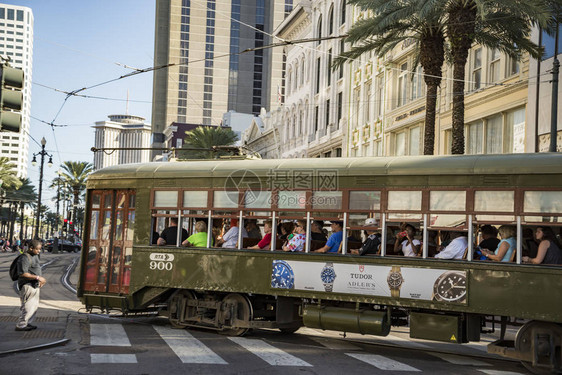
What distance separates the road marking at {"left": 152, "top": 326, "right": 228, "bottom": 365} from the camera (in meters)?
10.8

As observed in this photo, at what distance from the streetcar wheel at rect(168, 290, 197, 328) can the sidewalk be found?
1829 millimetres

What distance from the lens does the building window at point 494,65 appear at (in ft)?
86.9

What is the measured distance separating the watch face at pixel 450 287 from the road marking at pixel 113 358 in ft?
15.5

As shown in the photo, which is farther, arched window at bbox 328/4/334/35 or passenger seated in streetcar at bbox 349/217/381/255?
arched window at bbox 328/4/334/35

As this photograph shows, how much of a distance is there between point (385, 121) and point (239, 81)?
4956 inches

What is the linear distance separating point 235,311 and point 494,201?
5281 mm

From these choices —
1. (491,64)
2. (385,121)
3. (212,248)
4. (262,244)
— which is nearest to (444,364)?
(262,244)

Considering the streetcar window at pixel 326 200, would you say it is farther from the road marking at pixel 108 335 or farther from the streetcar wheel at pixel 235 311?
the road marking at pixel 108 335

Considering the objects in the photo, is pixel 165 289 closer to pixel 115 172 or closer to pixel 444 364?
pixel 115 172

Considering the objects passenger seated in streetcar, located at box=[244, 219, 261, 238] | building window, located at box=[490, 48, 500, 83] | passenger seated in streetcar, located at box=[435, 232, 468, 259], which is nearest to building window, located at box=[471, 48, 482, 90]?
building window, located at box=[490, 48, 500, 83]

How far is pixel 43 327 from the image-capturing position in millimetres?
13922

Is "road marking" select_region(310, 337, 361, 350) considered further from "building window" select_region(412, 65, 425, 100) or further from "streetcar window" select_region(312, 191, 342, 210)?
"building window" select_region(412, 65, 425, 100)

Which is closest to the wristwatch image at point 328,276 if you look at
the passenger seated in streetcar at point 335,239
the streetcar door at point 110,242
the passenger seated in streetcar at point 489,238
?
the passenger seated in streetcar at point 335,239

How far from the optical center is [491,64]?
26.9 m
